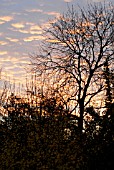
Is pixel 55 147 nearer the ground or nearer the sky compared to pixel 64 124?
nearer the ground

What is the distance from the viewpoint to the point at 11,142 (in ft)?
49.4

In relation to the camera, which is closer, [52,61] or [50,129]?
[50,129]

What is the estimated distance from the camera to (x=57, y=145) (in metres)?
14.3

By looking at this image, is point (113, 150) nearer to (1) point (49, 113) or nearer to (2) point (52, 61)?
(1) point (49, 113)

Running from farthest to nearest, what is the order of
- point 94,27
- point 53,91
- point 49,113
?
1. point 94,27
2. point 53,91
3. point 49,113

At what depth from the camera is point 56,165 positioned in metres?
13.9

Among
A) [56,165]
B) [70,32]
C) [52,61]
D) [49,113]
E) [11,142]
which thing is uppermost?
[70,32]

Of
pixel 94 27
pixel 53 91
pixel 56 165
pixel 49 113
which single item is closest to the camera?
pixel 56 165

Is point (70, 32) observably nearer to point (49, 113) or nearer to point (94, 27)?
point (94, 27)

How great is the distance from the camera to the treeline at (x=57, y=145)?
45.9ft

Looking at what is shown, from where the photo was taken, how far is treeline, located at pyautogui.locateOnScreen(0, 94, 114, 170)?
13984 mm

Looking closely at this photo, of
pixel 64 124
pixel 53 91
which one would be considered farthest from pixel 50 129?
pixel 53 91

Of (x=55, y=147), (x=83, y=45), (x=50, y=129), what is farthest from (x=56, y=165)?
(x=83, y=45)

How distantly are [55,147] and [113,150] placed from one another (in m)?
2.55
